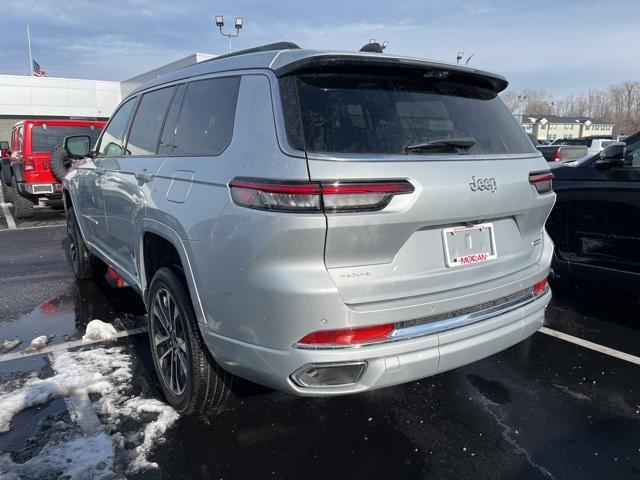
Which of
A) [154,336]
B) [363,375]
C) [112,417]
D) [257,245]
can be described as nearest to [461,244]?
[363,375]

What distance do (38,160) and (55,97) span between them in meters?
26.8

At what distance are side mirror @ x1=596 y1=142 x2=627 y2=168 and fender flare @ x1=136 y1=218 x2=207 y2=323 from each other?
3.55 metres

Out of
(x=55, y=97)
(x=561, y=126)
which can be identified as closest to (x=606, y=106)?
(x=561, y=126)

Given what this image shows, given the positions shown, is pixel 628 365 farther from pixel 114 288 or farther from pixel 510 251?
pixel 114 288

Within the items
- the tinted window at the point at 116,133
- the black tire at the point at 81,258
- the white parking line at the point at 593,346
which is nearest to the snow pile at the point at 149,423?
the tinted window at the point at 116,133

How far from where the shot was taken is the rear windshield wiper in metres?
2.26

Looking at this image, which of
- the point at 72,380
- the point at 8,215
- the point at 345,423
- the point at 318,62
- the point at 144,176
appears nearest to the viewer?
the point at 318,62

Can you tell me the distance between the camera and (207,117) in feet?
8.80

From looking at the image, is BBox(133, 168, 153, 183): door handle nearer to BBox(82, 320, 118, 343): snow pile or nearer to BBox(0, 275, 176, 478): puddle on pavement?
BBox(0, 275, 176, 478): puddle on pavement

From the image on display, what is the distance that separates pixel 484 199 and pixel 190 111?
172 centimetres

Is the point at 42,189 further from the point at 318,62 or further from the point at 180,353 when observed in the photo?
the point at 318,62

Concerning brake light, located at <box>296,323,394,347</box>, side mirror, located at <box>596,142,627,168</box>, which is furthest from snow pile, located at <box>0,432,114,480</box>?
side mirror, located at <box>596,142,627,168</box>

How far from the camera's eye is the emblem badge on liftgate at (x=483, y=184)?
2.33m

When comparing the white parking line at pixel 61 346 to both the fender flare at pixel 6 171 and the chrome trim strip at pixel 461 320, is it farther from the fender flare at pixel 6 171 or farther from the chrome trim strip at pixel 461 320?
the fender flare at pixel 6 171
